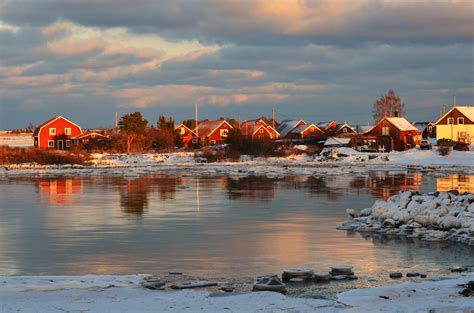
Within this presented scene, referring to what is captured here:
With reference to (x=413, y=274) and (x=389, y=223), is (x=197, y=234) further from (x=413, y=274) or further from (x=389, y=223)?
(x=413, y=274)

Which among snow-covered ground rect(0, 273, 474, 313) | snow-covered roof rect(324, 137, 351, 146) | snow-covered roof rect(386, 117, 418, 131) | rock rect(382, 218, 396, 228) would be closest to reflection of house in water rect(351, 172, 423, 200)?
rock rect(382, 218, 396, 228)

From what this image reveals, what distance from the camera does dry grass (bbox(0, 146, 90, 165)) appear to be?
69.1m

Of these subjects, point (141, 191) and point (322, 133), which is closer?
point (141, 191)

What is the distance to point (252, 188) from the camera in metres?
37.3

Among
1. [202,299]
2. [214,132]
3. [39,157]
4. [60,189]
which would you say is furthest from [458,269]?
[214,132]

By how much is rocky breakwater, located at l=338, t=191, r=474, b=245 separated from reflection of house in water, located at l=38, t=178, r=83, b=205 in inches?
527

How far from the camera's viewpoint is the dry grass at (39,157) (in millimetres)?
69125

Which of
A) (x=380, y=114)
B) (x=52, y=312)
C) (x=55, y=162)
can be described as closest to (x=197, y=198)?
(x=52, y=312)

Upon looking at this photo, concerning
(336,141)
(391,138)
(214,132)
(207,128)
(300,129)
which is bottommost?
(336,141)

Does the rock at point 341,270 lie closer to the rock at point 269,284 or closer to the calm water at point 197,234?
the calm water at point 197,234

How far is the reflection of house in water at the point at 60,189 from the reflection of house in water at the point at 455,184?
17403mm

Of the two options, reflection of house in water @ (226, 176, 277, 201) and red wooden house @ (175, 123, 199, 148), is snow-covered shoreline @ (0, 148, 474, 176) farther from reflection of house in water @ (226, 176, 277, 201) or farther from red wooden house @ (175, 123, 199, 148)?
red wooden house @ (175, 123, 199, 148)

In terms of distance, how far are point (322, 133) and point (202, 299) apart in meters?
94.0

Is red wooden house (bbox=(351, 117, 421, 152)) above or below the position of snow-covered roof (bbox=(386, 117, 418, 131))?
below
